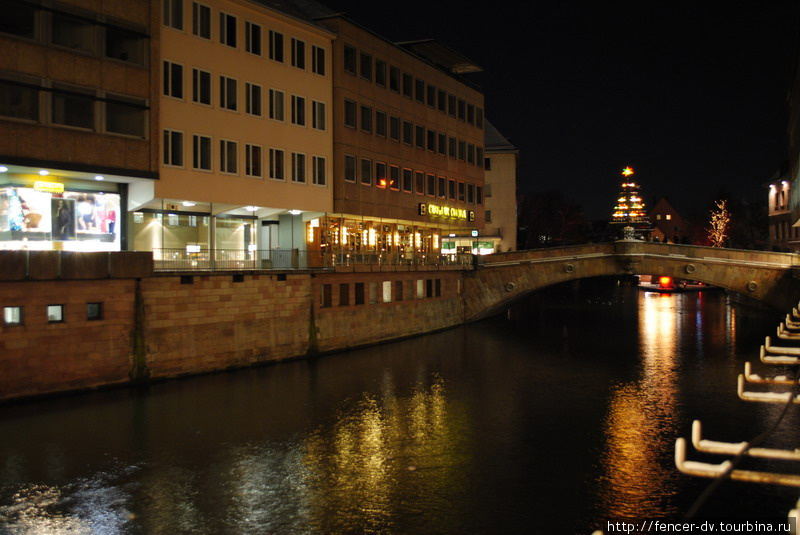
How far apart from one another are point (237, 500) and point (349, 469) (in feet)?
10.6

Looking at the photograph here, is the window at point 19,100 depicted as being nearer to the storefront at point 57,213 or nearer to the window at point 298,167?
the storefront at point 57,213

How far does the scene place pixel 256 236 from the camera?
39750mm

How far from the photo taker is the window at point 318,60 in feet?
131

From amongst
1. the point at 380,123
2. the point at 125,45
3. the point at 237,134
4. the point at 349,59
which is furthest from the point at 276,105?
the point at 380,123

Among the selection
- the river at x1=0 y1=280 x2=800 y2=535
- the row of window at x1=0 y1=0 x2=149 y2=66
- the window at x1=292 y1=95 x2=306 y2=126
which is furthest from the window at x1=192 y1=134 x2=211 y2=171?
the river at x1=0 y1=280 x2=800 y2=535

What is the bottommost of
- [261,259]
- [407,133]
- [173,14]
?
[261,259]

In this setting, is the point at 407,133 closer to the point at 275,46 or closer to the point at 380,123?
the point at 380,123

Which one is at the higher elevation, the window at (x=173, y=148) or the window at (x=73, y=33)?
the window at (x=73, y=33)

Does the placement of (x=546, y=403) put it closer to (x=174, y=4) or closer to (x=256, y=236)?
(x=256, y=236)

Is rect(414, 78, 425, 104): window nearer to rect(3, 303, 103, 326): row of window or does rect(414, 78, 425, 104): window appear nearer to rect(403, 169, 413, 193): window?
rect(403, 169, 413, 193): window

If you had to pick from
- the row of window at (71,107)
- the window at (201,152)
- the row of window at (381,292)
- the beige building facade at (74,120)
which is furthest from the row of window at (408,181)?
the row of window at (71,107)

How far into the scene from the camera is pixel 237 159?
35156 mm

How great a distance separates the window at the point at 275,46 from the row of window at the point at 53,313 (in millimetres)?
15923

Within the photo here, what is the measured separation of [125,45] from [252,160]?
26.6 feet
